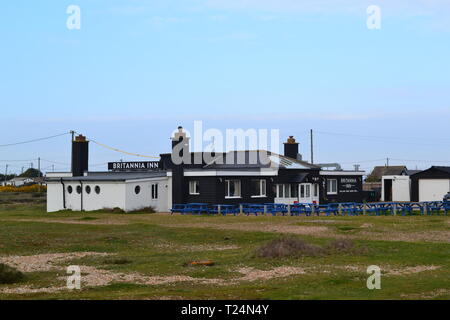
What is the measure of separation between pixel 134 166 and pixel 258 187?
483 inches

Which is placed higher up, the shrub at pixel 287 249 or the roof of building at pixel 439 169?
the roof of building at pixel 439 169

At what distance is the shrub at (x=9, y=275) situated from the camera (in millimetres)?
18356

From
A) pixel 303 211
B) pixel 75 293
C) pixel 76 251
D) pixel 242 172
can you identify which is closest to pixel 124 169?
pixel 242 172

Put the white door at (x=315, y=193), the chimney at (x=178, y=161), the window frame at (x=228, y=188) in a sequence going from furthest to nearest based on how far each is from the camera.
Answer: the white door at (x=315, y=193) < the chimney at (x=178, y=161) < the window frame at (x=228, y=188)

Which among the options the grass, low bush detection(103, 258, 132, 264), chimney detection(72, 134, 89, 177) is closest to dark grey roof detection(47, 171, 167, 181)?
chimney detection(72, 134, 89, 177)

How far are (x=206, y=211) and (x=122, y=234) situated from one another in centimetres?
1846

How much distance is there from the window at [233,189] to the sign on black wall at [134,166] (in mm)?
8201

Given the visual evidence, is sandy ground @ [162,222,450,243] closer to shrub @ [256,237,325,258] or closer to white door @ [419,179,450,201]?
shrub @ [256,237,325,258]

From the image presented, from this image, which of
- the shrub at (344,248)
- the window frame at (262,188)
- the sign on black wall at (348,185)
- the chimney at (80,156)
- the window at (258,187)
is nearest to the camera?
the shrub at (344,248)

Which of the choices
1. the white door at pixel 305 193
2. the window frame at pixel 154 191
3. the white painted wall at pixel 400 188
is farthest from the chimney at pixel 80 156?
the white painted wall at pixel 400 188

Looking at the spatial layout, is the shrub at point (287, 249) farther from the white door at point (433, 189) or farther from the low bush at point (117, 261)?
the white door at point (433, 189)

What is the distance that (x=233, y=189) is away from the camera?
178ft
